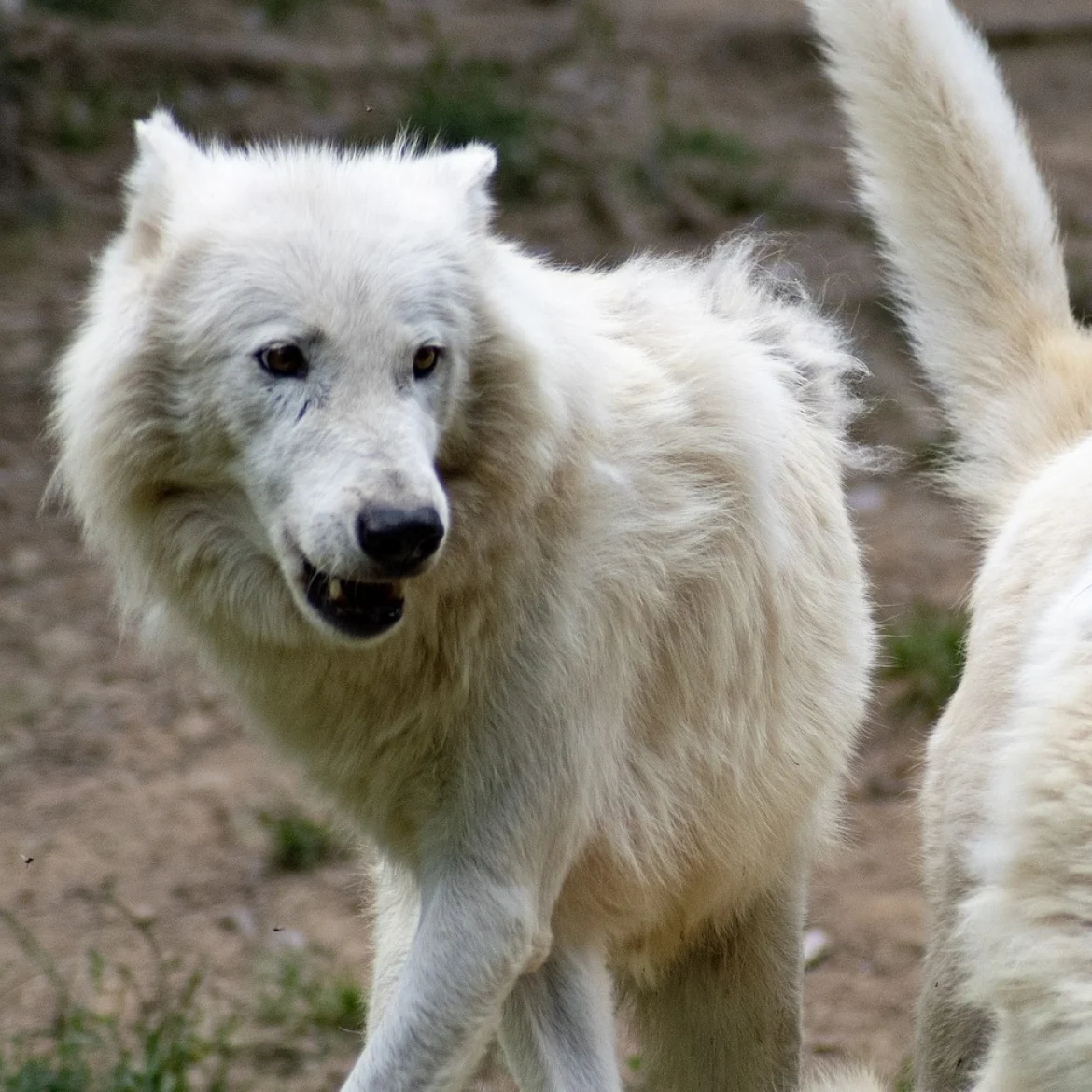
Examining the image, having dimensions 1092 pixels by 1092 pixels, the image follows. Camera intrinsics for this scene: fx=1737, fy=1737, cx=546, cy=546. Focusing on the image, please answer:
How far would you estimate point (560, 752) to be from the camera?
120 inches

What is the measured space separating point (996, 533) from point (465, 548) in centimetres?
128

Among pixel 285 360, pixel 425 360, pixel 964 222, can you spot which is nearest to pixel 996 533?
pixel 964 222

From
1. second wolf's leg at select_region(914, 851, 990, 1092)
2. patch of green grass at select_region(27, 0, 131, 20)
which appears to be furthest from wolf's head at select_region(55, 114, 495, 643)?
patch of green grass at select_region(27, 0, 131, 20)

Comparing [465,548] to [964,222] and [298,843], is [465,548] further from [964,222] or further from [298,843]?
[298,843]

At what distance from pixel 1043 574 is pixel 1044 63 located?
30.1ft

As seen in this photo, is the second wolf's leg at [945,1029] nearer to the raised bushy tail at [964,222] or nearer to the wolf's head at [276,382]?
the raised bushy tail at [964,222]

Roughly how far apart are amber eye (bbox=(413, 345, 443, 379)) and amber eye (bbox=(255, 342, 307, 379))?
0.18 metres

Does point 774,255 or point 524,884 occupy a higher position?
point 774,255

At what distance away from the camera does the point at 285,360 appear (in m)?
2.79

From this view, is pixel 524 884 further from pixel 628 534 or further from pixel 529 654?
pixel 628 534

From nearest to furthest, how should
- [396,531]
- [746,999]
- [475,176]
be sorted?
[396,531] < [475,176] < [746,999]

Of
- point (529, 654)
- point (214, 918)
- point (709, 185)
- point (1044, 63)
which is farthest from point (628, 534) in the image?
point (1044, 63)

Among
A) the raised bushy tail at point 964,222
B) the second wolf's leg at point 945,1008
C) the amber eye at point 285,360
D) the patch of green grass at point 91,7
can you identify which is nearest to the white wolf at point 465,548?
the amber eye at point 285,360

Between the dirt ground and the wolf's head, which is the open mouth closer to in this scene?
the wolf's head
